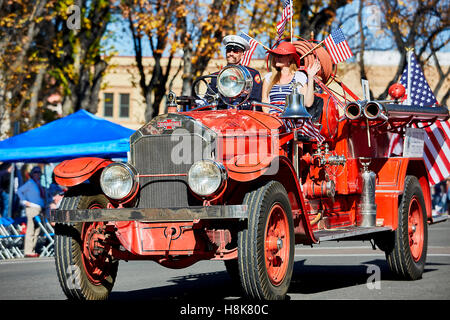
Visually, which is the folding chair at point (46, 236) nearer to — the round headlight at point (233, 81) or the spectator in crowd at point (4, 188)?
the spectator in crowd at point (4, 188)

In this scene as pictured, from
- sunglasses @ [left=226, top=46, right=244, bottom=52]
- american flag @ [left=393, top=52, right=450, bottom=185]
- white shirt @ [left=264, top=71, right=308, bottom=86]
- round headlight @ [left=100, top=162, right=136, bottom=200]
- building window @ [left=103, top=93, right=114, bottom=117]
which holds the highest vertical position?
building window @ [left=103, top=93, right=114, bottom=117]

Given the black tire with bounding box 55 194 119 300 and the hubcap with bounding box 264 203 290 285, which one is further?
the black tire with bounding box 55 194 119 300

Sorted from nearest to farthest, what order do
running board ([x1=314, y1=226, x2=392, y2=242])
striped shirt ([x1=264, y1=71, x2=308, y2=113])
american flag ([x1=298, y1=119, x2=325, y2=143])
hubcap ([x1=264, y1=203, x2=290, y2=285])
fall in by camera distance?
1. hubcap ([x1=264, y1=203, x2=290, y2=285])
2. running board ([x1=314, y1=226, x2=392, y2=242])
3. american flag ([x1=298, y1=119, x2=325, y2=143])
4. striped shirt ([x1=264, y1=71, x2=308, y2=113])

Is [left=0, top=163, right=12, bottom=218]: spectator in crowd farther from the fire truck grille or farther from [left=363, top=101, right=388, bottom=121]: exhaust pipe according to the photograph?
the fire truck grille

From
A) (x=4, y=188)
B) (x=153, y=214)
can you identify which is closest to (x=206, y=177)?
(x=153, y=214)

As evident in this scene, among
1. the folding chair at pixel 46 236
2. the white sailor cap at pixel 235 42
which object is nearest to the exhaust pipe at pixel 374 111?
the white sailor cap at pixel 235 42

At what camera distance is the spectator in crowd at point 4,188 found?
18.4 m

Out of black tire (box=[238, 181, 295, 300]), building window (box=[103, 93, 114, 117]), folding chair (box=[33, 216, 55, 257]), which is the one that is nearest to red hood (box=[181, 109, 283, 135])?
black tire (box=[238, 181, 295, 300])

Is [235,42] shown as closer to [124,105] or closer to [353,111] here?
[353,111]

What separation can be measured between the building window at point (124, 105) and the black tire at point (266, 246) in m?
45.5

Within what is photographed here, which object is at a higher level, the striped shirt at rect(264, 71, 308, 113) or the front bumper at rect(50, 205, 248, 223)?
the striped shirt at rect(264, 71, 308, 113)

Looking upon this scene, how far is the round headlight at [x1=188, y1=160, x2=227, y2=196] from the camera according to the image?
618 cm
